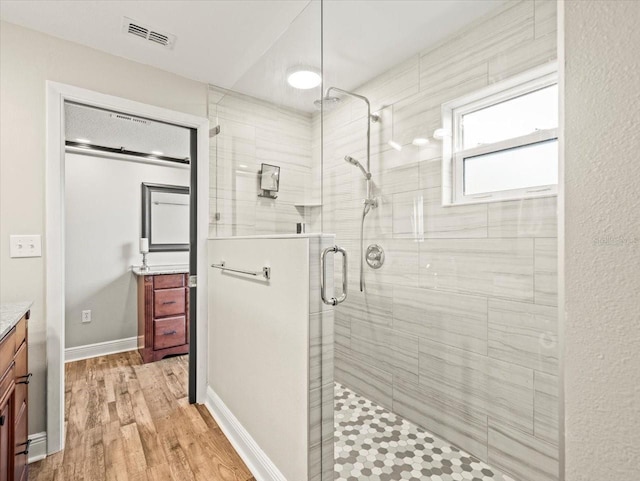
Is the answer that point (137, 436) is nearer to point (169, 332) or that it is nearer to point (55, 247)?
point (55, 247)

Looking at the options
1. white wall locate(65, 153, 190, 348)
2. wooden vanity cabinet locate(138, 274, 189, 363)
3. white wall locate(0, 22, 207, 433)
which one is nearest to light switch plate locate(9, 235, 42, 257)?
white wall locate(0, 22, 207, 433)

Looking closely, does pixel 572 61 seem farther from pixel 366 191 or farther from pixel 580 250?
pixel 366 191

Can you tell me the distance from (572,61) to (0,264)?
240 centimetres

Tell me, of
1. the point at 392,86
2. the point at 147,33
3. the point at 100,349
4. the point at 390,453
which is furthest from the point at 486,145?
the point at 100,349

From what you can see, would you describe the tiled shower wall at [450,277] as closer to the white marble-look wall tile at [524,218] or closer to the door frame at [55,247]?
the white marble-look wall tile at [524,218]

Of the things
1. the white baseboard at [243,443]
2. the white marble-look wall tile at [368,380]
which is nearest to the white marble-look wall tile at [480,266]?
the white marble-look wall tile at [368,380]

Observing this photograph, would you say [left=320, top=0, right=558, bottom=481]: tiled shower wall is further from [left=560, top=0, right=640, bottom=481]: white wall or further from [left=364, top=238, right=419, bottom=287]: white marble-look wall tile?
[left=560, top=0, right=640, bottom=481]: white wall

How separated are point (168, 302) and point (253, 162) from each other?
85.2 inches

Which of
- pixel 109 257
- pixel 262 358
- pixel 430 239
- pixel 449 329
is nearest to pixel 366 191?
pixel 430 239

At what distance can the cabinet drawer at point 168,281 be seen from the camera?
10.5 ft

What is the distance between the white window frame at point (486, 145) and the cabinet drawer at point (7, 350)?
185 centimetres

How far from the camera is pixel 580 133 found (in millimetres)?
474

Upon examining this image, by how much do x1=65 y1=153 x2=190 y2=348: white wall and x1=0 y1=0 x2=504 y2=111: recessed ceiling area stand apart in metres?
1.80

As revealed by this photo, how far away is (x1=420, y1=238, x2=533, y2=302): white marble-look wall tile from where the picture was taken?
1366 mm
